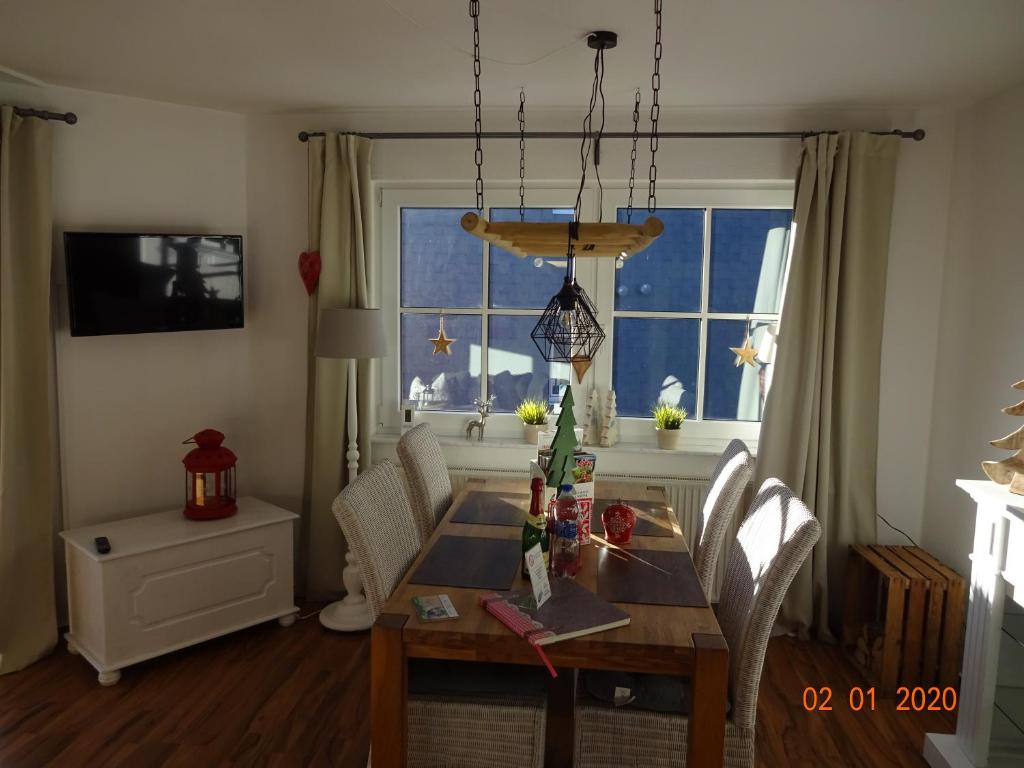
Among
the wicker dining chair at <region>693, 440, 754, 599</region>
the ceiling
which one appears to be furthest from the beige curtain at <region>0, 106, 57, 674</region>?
the wicker dining chair at <region>693, 440, 754, 599</region>

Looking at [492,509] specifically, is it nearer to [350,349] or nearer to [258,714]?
[350,349]

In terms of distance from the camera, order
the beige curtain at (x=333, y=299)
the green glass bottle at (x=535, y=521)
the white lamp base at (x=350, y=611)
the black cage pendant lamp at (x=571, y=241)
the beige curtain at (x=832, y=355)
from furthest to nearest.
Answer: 1. the beige curtain at (x=333, y=299)
2. the white lamp base at (x=350, y=611)
3. the beige curtain at (x=832, y=355)
4. the green glass bottle at (x=535, y=521)
5. the black cage pendant lamp at (x=571, y=241)

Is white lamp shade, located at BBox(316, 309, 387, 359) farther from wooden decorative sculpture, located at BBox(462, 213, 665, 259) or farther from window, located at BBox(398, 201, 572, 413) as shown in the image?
wooden decorative sculpture, located at BBox(462, 213, 665, 259)

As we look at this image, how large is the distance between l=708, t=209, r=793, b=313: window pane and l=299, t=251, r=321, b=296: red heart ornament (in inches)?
73.3

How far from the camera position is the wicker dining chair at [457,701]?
2.13 meters

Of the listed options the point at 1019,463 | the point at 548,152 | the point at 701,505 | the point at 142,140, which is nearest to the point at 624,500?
the point at 701,505

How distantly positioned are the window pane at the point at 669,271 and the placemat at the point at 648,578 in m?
1.60

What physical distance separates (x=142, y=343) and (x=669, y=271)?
2467 millimetres

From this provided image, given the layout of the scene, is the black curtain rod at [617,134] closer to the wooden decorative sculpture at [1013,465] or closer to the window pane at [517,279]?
the window pane at [517,279]

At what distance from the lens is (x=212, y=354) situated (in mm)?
3822

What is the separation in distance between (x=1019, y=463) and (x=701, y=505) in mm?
1532

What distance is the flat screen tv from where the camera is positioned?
330 cm

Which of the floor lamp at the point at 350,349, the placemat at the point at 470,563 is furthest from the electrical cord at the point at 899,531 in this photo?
the floor lamp at the point at 350,349

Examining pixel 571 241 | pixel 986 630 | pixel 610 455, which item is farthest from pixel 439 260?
pixel 986 630
